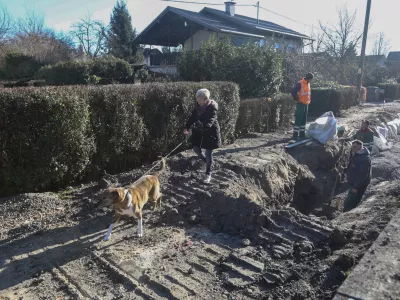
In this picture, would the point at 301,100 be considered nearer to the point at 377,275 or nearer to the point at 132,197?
the point at 132,197

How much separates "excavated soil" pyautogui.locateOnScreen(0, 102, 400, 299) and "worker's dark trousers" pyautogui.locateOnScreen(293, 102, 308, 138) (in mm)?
4181

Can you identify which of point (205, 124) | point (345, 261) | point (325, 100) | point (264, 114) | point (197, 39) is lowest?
point (345, 261)

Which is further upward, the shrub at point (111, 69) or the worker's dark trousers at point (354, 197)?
the shrub at point (111, 69)

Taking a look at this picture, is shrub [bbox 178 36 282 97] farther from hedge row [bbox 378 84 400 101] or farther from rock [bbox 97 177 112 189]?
hedge row [bbox 378 84 400 101]

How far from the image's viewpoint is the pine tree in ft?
125

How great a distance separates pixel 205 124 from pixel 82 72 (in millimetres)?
13692

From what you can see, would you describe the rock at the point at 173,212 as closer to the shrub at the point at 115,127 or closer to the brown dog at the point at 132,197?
the brown dog at the point at 132,197

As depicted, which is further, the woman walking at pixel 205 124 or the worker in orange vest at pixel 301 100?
the worker in orange vest at pixel 301 100

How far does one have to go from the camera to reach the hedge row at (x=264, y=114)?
12016 mm

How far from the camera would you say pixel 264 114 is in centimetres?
1299

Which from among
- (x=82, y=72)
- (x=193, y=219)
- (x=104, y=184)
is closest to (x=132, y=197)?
(x=193, y=219)

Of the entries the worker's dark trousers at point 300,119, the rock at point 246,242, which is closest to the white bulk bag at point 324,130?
the worker's dark trousers at point 300,119

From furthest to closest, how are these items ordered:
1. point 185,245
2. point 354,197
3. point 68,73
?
point 68,73 < point 354,197 < point 185,245

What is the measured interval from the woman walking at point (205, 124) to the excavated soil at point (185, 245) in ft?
2.39
